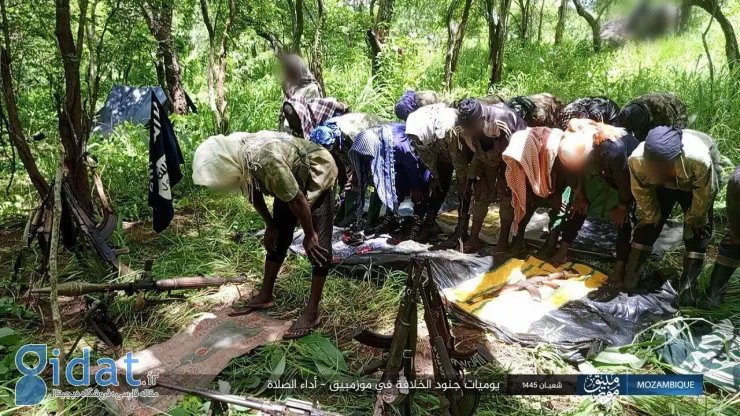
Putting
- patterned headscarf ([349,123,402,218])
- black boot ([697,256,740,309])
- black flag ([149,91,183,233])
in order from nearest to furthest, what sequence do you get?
black boot ([697,256,740,309]), black flag ([149,91,183,233]), patterned headscarf ([349,123,402,218])

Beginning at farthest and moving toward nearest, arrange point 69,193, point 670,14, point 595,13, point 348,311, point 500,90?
point 595,13 < point 500,90 < point 670,14 < point 69,193 < point 348,311

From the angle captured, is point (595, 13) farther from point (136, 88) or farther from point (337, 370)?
point (337, 370)

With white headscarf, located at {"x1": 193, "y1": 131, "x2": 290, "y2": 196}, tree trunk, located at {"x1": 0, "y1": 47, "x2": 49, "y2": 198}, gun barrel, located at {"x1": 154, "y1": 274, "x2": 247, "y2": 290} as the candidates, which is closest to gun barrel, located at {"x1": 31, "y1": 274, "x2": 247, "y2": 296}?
gun barrel, located at {"x1": 154, "y1": 274, "x2": 247, "y2": 290}

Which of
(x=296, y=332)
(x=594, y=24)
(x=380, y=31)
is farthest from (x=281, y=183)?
(x=594, y=24)

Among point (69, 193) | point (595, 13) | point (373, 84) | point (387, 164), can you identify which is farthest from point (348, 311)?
point (595, 13)

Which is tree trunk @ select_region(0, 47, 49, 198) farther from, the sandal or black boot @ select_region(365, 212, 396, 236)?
black boot @ select_region(365, 212, 396, 236)

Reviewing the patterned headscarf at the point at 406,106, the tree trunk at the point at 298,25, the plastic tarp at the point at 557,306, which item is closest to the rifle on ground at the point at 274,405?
the plastic tarp at the point at 557,306

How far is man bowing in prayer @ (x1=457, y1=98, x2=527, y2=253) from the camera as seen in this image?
10.7 ft

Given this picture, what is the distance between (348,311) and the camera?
2.99 meters

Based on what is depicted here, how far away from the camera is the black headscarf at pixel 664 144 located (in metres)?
2.45

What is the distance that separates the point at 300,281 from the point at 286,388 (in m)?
1.18

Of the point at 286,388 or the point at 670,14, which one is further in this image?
the point at 670,14

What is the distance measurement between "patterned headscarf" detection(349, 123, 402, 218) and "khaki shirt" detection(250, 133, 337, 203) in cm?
119

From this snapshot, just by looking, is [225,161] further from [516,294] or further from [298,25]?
[298,25]
